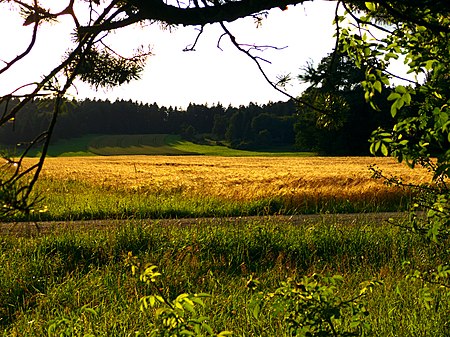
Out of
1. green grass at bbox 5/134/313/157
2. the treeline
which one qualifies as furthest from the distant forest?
green grass at bbox 5/134/313/157

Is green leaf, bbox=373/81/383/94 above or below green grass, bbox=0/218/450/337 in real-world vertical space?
above

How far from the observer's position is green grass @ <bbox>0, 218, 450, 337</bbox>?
401 cm

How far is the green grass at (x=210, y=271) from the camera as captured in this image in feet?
13.1

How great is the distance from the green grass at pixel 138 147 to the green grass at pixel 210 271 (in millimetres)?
62411

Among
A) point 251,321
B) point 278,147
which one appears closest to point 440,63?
point 251,321

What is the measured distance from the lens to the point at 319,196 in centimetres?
1498

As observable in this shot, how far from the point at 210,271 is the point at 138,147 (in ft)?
249

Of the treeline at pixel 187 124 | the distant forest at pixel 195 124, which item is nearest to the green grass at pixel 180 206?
the distant forest at pixel 195 124

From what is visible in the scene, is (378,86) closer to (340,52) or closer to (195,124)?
(340,52)

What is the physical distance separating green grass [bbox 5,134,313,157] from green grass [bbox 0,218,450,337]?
6241cm

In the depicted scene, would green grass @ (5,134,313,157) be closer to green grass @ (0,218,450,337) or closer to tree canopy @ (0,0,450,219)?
green grass @ (0,218,450,337)

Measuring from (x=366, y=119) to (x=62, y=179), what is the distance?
28.5 meters

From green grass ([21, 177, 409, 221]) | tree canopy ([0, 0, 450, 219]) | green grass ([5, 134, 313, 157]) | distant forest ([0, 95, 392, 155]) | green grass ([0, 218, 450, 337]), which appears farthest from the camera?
distant forest ([0, 95, 392, 155])

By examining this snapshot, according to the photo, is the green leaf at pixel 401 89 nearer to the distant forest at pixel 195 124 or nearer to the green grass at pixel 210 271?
the green grass at pixel 210 271
